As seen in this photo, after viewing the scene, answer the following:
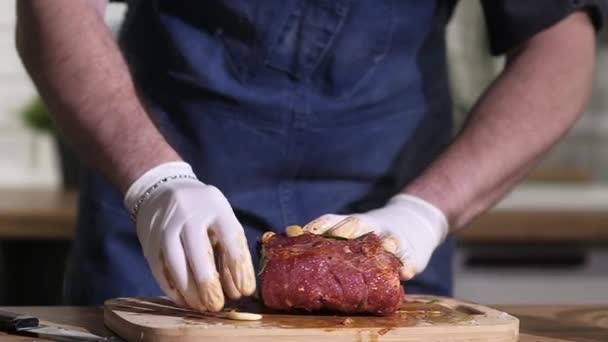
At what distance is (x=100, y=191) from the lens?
1.90 meters

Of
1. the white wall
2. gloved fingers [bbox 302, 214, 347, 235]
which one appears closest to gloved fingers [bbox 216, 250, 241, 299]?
gloved fingers [bbox 302, 214, 347, 235]

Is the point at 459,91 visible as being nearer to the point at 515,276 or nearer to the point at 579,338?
the point at 515,276

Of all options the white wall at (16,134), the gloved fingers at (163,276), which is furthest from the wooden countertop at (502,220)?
the gloved fingers at (163,276)

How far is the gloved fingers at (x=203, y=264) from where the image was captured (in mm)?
1434

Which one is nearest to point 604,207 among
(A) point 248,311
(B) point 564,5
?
(B) point 564,5

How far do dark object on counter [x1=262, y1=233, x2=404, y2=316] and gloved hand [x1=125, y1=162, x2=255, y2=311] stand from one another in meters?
0.04

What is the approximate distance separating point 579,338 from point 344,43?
0.60 m

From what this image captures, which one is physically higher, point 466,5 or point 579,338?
point 466,5

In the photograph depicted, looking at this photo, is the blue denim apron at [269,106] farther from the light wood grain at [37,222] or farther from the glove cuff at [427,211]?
the light wood grain at [37,222]

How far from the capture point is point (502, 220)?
2912 mm

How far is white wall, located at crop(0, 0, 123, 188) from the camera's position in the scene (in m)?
3.79

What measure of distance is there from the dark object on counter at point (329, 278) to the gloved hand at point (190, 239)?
0.04m

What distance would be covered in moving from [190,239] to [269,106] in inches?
15.6

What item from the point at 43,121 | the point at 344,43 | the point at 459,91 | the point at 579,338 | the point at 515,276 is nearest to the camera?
the point at 579,338
